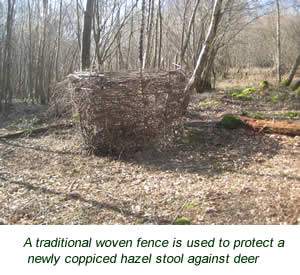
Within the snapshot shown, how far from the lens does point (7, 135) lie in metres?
6.26

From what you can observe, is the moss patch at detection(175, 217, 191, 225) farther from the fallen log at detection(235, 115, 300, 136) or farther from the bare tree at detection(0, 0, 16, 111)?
the bare tree at detection(0, 0, 16, 111)

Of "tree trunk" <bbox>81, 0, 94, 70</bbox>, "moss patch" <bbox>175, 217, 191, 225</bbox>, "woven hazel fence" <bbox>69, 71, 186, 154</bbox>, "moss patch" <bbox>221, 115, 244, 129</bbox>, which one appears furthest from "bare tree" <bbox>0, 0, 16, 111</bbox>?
"moss patch" <bbox>175, 217, 191, 225</bbox>

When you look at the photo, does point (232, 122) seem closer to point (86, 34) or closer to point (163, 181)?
point (163, 181)

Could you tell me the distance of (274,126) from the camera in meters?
4.97

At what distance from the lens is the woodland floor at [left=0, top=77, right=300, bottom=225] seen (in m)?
2.85

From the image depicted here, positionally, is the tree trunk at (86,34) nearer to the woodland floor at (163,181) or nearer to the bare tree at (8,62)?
the woodland floor at (163,181)

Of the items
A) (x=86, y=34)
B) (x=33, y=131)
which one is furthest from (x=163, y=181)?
(x=86, y=34)

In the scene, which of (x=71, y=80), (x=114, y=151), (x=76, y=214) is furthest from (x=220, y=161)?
(x=71, y=80)

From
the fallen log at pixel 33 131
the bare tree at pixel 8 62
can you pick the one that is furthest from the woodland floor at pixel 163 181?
the bare tree at pixel 8 62

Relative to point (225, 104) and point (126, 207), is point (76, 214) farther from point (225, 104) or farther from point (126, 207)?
point (225, 104)

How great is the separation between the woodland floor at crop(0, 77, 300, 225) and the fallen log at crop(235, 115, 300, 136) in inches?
5.3

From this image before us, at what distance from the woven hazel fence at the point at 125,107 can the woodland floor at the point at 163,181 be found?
0.98 feet

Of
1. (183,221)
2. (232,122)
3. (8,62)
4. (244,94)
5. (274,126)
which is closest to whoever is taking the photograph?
(183,221)

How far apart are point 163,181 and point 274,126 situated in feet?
8.58
